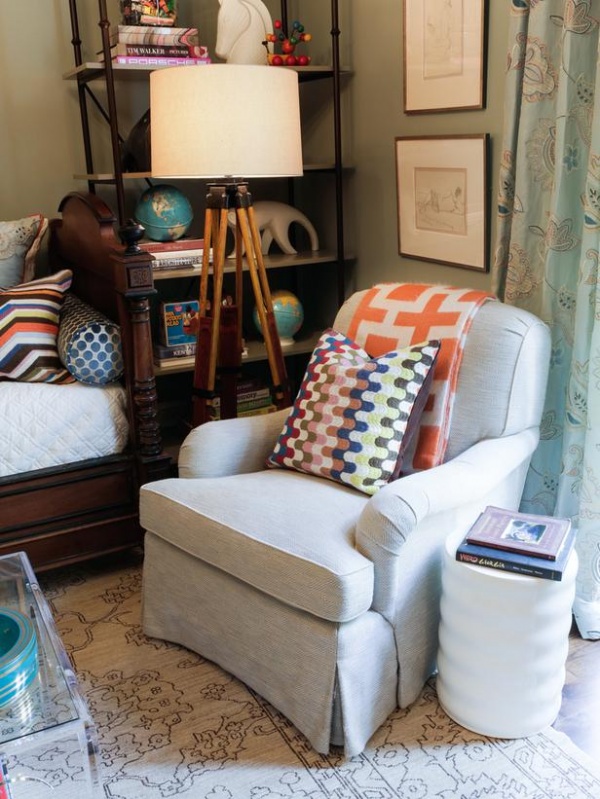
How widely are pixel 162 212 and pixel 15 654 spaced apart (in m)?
1.92

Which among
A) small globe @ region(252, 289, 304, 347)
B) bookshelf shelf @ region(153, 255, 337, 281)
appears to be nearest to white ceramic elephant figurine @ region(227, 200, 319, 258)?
bookshelf shelf @ region(153, 255, 337, 281)

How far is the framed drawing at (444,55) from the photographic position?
249 cm

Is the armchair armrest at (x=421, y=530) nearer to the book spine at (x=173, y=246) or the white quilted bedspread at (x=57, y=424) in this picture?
the white quilted bedspread at (x=57, y=424)

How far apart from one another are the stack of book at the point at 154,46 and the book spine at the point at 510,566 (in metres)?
2.04

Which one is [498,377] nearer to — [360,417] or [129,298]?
[360,417]

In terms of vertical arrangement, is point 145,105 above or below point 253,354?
above

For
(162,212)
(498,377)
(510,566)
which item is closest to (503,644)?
(510,566)

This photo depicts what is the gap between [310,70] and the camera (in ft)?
10.0

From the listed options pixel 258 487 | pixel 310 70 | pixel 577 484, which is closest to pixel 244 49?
pixel 310 70

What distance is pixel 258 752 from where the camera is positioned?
75.0 inches

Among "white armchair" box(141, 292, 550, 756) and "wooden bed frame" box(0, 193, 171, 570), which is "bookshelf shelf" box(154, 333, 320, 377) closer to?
"wooden bed frame" box(0, 193, 171, 570)

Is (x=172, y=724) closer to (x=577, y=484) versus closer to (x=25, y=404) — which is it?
(x=25, y=404)

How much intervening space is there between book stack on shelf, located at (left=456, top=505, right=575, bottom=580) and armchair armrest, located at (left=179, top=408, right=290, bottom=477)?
0.70m

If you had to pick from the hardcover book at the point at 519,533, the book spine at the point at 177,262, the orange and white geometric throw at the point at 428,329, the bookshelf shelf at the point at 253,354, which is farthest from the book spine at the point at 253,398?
the hardcover book at the point at 519,533
